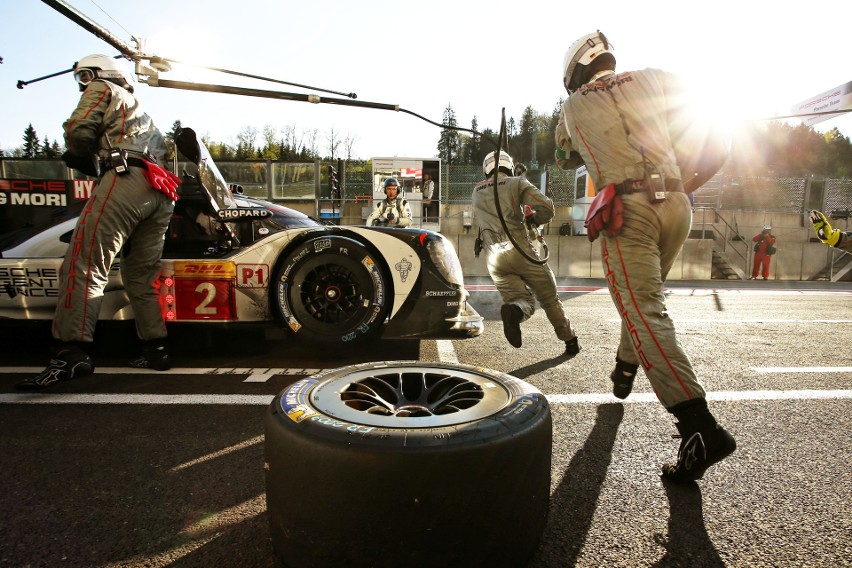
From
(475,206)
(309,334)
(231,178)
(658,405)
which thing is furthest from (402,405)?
(231,178)

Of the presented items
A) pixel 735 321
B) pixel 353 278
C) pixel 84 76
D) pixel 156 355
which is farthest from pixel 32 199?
pixel 735 321

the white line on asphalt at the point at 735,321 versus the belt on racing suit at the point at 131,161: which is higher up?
the belt on racing suit at the point at 131,161

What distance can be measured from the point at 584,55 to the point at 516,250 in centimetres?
200

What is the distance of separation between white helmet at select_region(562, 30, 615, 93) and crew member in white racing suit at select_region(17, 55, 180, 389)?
2563mm

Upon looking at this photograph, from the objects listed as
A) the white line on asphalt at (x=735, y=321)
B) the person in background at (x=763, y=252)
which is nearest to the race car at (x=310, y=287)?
the white line on asphalt at (x=735, y=321)

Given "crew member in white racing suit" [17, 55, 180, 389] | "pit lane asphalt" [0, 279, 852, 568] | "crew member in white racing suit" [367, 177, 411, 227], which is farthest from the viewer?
"crew member in white racing suit" [367, 177, 411, 227]

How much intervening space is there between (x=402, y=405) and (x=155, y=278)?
8.09 ft

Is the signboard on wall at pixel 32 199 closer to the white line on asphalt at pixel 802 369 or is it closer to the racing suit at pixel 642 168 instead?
the racing suit at pixel 642 168

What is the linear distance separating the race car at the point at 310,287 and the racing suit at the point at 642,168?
4.37ft

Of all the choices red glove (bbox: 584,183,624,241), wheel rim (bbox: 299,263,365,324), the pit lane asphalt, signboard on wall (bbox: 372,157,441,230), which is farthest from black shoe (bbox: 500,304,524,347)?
signboard on wall (bbox: 372,157,441,230)

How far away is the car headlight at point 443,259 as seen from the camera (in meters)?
3.37

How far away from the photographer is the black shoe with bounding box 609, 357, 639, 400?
249 cm

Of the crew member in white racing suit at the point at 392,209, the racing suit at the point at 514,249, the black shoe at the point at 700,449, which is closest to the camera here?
the black shoe at the point at 700,449

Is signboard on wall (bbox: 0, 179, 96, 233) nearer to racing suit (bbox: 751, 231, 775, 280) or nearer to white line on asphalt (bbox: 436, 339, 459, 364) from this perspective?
white line on asphalt (bbox: 436, 339, 459, 364)
